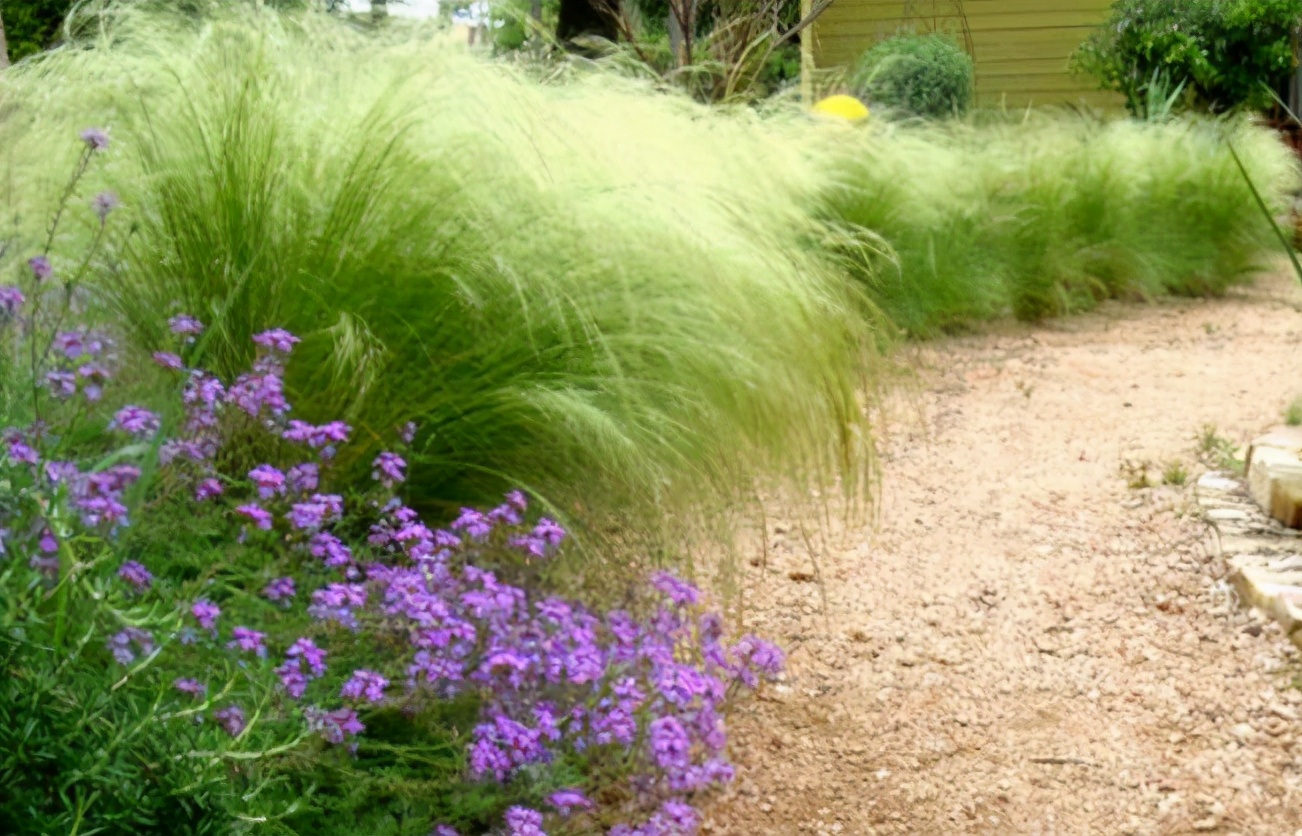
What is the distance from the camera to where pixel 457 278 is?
2.57 m

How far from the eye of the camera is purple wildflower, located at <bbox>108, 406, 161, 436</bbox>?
188 centimetres

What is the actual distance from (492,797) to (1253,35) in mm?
10996

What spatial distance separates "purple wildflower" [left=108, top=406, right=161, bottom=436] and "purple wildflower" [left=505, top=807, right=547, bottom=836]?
697 millimetres

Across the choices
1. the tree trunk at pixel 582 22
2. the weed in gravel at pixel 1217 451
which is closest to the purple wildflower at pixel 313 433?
the weed in gravel at pixel 1217 451

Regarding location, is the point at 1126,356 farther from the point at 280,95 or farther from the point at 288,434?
the point at 288,434

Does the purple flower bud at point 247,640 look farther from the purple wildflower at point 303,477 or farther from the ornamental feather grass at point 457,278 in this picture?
the ornamental feather grass at point 457,278

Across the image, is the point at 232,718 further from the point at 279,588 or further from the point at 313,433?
the point at 313,433

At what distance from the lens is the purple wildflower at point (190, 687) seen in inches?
67.3

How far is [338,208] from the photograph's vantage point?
271 centimetres

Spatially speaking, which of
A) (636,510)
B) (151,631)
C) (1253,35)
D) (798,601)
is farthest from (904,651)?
(1253,35)

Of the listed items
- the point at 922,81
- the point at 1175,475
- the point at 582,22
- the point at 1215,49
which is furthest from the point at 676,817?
the point at 1215,49

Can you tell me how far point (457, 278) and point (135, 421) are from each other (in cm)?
81

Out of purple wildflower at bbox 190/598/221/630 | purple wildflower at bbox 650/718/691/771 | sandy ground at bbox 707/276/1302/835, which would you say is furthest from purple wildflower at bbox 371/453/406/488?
sandy ground at bbox 707/276/1302/835

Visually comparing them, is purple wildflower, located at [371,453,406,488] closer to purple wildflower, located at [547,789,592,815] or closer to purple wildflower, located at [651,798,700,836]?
purple wildflower, located at [547,789,592,815]
